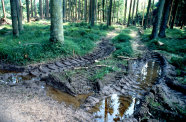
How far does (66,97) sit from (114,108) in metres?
1.64

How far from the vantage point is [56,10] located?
299 inches

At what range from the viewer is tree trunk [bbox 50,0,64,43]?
7550 mm

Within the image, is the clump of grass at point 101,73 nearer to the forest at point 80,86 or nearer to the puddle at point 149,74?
the forest at point 80,86

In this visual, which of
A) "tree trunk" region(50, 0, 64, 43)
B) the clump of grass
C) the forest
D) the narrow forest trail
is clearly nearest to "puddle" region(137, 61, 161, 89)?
the forest

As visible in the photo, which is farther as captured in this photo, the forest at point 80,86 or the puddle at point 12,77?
the puddle at point 12,77

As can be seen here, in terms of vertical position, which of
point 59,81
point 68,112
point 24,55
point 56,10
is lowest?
point 68,112

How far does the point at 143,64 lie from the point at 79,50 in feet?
13.3

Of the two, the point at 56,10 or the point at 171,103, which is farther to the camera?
the point at 56,10

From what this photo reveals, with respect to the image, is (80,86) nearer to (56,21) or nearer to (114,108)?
(114,108)

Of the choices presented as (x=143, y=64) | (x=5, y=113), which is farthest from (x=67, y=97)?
(x=143, y=64)

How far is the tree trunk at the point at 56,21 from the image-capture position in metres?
7.55

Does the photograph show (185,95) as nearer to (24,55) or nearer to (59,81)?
(59,81)

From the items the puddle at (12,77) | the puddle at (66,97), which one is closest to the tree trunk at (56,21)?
the puddle at (12,77)

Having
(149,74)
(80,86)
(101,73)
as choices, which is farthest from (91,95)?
(149,74)
